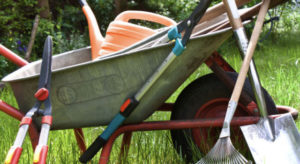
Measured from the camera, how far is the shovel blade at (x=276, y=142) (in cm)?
146

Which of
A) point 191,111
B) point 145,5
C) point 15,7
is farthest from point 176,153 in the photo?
point 145,5

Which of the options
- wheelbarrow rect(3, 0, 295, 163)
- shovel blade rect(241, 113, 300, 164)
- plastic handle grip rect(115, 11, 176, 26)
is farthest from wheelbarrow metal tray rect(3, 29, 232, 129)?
plastic handle grip rect(115, 11, 176, 26)

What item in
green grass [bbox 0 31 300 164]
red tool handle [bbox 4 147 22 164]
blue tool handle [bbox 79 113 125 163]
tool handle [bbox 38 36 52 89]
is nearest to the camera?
red tool handle [bbox 4 147 22 164]

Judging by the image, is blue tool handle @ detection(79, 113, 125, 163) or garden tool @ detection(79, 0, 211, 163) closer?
garden tool @ detection(79, 0, 211, 163)

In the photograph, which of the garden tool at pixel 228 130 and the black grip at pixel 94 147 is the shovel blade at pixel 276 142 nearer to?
the garden tool at pixel 228 130

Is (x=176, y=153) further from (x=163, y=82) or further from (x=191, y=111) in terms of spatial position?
(x=163, y=82)

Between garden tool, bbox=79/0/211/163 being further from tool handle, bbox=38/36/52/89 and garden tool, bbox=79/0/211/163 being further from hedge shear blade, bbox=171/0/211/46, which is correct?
tool handle, bbox=38/36/52/89

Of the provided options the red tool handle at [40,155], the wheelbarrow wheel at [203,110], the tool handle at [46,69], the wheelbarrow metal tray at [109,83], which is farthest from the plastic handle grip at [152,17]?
the red tool handle at [40,155]

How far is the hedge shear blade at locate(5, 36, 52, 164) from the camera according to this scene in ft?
4.00

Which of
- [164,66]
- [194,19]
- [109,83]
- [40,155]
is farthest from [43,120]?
[194,19]

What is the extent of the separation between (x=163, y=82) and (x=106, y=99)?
8.9 inches

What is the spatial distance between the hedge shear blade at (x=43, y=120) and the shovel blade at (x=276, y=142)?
0.70 metres

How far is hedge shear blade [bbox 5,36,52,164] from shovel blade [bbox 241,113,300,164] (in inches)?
27.6

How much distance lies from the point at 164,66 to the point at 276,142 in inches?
19.9
